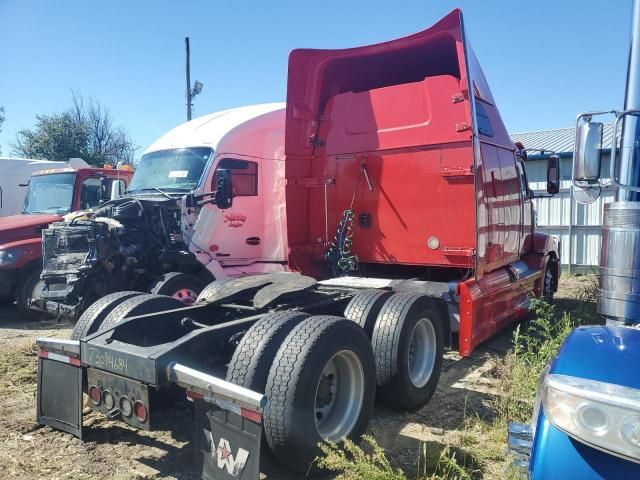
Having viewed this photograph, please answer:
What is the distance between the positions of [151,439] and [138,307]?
0.98 metres

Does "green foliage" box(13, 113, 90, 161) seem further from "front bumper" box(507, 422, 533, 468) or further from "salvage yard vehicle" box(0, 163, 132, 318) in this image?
"front bumper" box(507, 422, 533, 468)

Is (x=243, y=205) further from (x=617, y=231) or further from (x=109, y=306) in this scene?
(x=617, y=231)

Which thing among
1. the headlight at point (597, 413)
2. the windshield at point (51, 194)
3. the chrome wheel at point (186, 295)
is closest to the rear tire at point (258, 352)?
the headlight at point (597, 413)

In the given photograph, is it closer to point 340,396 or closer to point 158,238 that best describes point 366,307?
point 340,396

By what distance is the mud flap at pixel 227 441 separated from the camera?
256 centimetres

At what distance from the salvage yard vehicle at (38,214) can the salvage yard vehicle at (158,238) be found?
445 mm

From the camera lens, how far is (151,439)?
373 cm

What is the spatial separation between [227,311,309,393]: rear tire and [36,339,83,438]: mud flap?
109cm

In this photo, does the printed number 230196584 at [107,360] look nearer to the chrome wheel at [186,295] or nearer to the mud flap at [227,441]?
the mud flap at [227,441]

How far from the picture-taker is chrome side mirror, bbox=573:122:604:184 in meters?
2.72

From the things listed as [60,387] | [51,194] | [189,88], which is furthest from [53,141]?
[60,387]

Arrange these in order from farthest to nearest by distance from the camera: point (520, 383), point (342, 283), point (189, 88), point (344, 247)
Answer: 1. point (189, 88)
2. point (344, 247)
3. point (342, 283)
4. point (520, 383)

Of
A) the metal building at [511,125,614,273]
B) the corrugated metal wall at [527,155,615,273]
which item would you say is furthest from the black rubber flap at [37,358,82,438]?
the corrugated metal wall at [527,155,615,273]

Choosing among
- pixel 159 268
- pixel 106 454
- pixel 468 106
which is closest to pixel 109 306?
pixel 106 454
